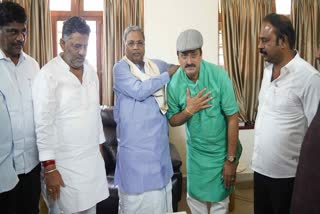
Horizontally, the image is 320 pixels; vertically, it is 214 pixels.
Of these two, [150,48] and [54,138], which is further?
[150,48]

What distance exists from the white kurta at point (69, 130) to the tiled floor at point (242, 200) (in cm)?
142

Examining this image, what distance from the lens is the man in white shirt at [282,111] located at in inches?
62.9

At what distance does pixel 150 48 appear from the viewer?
338cm

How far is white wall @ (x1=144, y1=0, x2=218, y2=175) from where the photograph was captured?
3334 mm

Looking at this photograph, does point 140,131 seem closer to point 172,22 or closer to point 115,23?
point 115,23

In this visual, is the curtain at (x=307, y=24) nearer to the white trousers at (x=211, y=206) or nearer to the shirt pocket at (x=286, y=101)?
the shirt pocket at (x=286, y=101)

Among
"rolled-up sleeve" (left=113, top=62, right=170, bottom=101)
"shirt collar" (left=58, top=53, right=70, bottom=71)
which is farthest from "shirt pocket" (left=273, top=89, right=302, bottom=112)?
"shirt collar" (left=58, top=53, right=70, bottom=71)

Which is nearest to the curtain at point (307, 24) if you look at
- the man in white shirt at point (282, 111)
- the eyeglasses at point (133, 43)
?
the man in white shirt at point (282, 111)

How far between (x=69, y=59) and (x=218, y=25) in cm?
221

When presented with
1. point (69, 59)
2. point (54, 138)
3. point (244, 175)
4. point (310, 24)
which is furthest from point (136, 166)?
point (310, 24)

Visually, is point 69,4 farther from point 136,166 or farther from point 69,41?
point 136,166

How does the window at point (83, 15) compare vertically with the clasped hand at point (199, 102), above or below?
above

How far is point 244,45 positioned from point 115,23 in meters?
1.41

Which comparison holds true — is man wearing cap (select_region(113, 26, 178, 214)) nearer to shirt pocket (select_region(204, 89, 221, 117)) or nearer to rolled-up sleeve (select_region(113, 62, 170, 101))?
rolled-up sleeve (select_region(113, 62, 170, 101))
